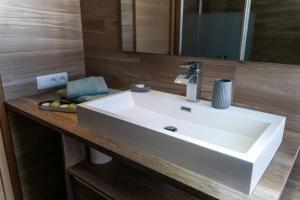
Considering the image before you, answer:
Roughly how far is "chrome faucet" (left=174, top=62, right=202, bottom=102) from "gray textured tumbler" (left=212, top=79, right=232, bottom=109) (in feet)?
0.35

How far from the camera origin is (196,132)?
1033 mm

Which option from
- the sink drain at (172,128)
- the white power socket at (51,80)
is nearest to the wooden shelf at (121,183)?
the sink drain at (172,128)

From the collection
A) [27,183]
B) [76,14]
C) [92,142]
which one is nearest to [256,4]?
[92,142]

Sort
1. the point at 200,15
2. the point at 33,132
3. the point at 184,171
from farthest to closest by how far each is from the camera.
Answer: the point at 33,132 < the point at 200,15 < the point at 184,171

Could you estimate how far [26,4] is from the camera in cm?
134

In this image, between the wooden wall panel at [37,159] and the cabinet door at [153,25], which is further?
the wooden wall panel at [37,159]

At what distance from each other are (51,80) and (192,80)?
915 millimetres

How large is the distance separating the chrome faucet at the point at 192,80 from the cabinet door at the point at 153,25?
0.22 metres

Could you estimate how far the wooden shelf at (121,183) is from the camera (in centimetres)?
115

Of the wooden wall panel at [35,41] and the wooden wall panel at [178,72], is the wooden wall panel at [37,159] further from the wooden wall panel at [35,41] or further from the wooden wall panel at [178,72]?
the wooden wall panel at [178,72]

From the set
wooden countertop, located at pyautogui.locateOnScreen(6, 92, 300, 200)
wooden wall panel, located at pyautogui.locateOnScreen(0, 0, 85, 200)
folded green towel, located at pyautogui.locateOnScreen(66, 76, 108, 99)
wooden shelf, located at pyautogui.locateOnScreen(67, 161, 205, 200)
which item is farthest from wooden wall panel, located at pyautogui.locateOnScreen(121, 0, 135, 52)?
wooden shelf, located at pyautogui.locateOnScreen(67, 161, 205, 200)

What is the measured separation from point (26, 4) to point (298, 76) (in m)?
1.35

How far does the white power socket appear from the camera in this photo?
4.90 feet

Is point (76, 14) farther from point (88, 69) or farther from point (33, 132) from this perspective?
point (33, 132)
